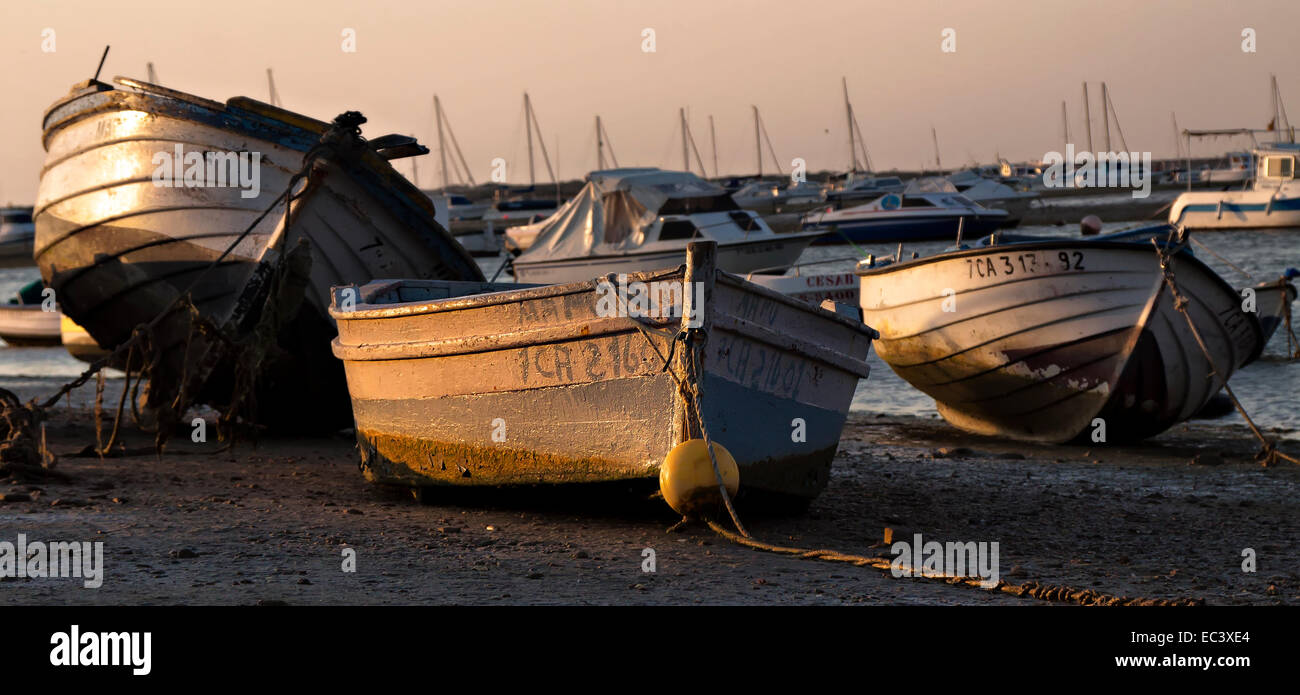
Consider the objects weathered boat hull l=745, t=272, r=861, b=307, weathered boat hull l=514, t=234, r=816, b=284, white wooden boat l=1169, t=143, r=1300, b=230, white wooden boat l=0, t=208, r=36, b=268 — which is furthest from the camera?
white wooden boat l=0, t=208, r=36, b=268

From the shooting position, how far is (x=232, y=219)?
32.8ft

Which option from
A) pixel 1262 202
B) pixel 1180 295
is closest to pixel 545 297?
pixel 1180 295

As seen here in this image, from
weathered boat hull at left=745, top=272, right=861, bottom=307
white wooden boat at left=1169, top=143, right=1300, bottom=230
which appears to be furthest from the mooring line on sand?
white wooden boat at left=1169, top=143, right=1300, bottom=230

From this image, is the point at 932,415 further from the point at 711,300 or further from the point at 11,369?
the point at 11,369

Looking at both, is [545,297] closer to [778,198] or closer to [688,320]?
[688,320]

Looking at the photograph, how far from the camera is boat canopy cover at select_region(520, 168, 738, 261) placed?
25.2 m

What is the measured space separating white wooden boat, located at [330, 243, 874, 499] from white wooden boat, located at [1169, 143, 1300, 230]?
38126 millimetres

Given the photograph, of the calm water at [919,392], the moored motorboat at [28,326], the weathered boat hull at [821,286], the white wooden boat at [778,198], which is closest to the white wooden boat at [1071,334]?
the calm water at [919,392]

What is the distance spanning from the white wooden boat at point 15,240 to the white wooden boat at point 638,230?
3704cm

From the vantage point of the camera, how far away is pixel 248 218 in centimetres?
996

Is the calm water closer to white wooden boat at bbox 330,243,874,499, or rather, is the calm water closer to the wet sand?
the wet sand

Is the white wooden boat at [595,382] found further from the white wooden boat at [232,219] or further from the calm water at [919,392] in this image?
the calm water at [919,392]
